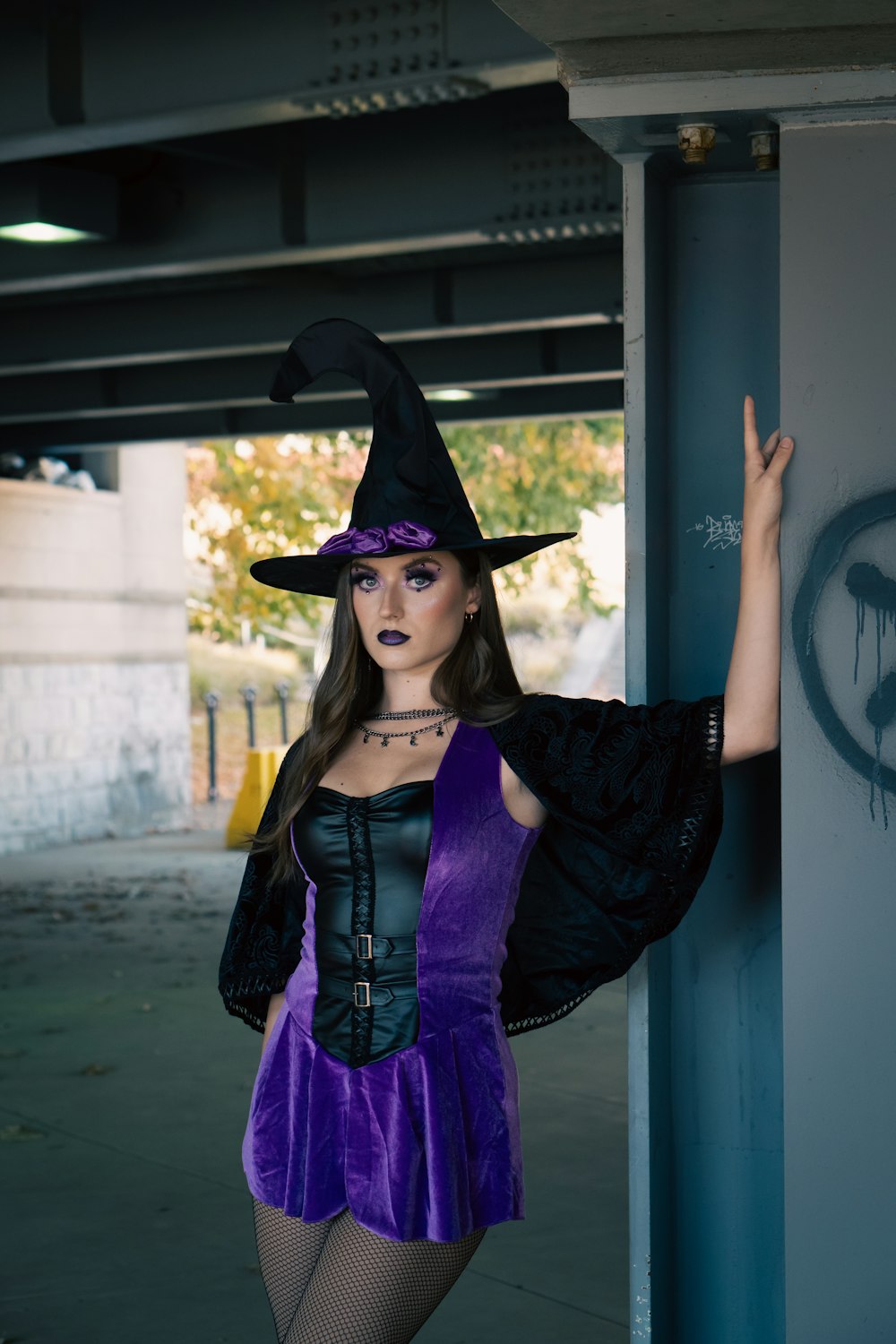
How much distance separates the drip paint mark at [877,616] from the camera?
8.40ft

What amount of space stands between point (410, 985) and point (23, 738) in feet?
40.0

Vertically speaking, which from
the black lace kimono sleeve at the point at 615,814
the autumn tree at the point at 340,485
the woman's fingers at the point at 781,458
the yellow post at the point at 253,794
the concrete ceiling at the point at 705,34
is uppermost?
the autumn tree at the point at 340,485

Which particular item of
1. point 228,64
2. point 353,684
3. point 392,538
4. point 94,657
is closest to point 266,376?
point 94,657

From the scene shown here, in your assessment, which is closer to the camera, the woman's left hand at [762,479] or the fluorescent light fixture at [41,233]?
the woman's left hand at [762,479]

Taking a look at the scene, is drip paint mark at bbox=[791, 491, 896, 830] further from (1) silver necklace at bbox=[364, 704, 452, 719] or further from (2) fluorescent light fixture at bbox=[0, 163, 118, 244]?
(2) fluorescent light fixture at bbox=[0, 163, 118, 244]

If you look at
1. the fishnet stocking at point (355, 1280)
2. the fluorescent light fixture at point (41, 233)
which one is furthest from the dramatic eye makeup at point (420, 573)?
the fluorescent light fixture at point (41, 233)

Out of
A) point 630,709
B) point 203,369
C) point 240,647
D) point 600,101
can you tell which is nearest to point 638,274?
point 600,101

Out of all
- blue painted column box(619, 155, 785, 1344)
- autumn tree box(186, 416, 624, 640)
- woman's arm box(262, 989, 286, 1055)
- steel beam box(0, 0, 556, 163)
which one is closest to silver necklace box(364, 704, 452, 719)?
blue painted column box(619, 155, 785, 1344)

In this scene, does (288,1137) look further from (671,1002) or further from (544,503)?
(544,503)

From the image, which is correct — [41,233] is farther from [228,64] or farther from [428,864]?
[428,864]

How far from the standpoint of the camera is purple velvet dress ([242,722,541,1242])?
8.16 ft

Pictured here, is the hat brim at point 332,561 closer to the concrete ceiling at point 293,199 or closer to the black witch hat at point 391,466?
the black witch hat at point 391,466

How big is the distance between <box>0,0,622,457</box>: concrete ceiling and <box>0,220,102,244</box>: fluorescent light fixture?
208 millimetres

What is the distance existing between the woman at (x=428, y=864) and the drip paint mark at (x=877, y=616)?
0.53 feet
